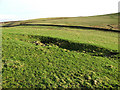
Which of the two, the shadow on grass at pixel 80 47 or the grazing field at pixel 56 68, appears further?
the shadow on grass at pixel 80 47

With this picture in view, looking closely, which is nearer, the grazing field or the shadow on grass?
the grazing field

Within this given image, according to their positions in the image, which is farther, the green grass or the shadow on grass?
the shadow on grass

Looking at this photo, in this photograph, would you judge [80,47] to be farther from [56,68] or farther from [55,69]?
[55,69]

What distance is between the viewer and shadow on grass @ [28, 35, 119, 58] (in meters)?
13.4

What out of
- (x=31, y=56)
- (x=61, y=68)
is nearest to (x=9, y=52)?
(x=31, y=56)

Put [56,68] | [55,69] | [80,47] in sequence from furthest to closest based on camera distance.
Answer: [80,47] < [56,68] < [55,69]

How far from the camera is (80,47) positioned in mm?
14422

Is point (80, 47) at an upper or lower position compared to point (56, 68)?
upper

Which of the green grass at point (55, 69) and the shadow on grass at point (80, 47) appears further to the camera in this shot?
the shadow on grass at point (80, 47)

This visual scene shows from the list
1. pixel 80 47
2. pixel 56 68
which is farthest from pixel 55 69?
pixel 80 47

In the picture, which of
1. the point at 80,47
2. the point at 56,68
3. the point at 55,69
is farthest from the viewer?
the point at 80,47

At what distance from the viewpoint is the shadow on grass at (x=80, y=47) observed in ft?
43.8

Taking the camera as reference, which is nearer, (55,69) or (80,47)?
(55,69)

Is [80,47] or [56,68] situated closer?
[56,68]
